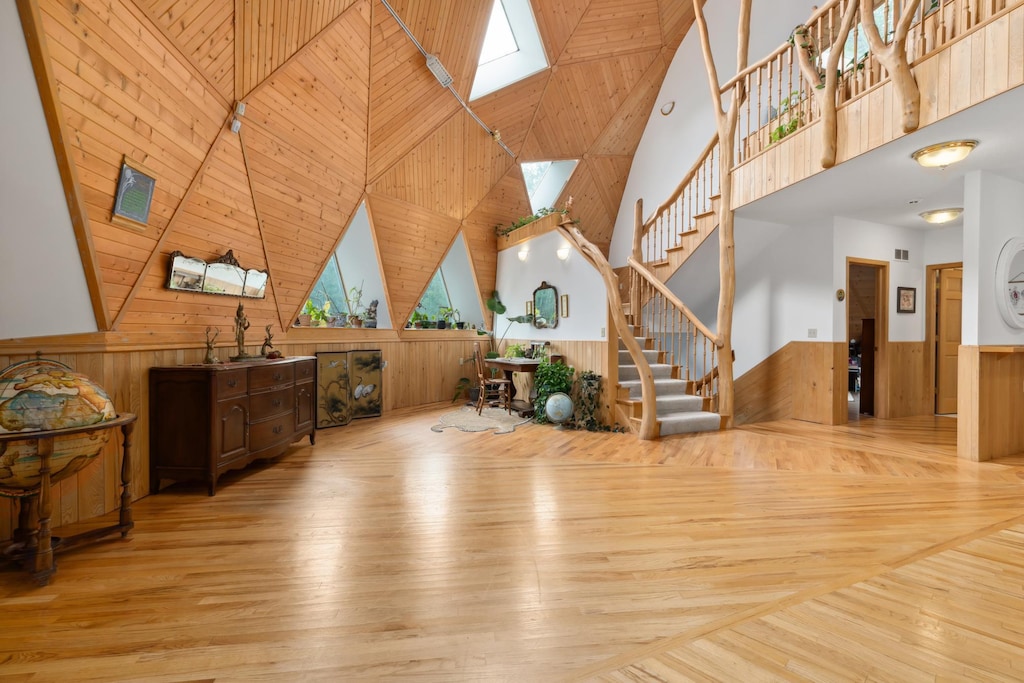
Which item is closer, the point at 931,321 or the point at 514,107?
the point at 931,321

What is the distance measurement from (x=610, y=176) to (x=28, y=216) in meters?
9.26

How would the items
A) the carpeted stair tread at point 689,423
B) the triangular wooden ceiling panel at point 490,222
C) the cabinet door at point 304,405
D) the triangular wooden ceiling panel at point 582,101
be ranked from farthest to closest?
the triangular wooden ceiling panel at point 490,222, the triangular wooden ceiling panel at point 582,101, the carpeted stair tread at point 689,423, the cabinet door at point 304,405

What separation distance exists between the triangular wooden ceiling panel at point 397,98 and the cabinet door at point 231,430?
360cm

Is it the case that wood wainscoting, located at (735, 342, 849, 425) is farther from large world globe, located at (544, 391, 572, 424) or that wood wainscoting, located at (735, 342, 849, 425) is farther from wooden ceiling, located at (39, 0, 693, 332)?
wooden ceiling, located at (39, 0, 693, 332)

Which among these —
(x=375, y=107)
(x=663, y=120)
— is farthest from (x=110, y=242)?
(x=663, y=120)

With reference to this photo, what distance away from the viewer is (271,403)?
14.2 ft

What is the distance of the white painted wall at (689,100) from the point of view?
7.43 metres

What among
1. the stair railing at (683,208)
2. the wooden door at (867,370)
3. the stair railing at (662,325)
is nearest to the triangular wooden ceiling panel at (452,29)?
the stair railing at (683,208)

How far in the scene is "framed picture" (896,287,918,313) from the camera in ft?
22.0

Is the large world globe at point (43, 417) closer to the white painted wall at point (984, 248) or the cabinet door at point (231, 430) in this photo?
the cabinet door at point (231, 430)

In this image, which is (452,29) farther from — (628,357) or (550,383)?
(628,357)

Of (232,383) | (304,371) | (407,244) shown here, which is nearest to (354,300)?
(407,244)

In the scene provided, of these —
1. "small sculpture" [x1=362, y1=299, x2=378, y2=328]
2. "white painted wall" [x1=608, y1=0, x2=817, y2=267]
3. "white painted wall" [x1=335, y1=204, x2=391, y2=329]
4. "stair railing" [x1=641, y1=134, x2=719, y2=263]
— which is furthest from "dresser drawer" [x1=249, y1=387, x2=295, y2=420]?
"white painted wall" [x1=608, y1=0, x2=817, y2=267]

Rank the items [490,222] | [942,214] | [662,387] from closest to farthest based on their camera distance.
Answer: [942,214] < [662,387] < [490,222]
